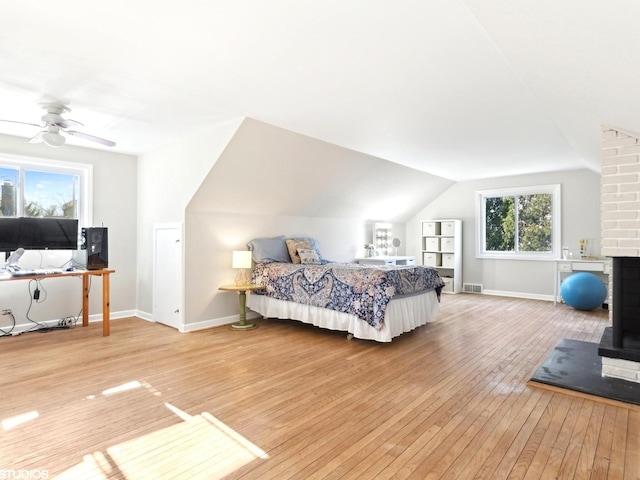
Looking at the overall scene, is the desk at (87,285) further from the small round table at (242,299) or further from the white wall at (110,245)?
the small round table at (242,299)

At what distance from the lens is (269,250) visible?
5402 millimetres

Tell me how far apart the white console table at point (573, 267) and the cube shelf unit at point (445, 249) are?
5.88 ft

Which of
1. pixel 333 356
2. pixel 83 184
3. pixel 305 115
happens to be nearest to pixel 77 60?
pixel 305 115

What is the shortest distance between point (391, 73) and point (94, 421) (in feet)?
10.6

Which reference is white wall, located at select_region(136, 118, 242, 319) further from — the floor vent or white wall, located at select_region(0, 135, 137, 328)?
the floor vent

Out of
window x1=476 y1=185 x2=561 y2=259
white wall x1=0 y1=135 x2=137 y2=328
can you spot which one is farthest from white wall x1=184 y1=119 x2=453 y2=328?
window x1=476 y1=185 x2=561 y2=259

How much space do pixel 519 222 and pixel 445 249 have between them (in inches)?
58.9

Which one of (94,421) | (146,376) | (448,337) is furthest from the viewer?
(448,337)

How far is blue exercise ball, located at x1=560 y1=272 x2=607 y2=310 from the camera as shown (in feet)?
18.6

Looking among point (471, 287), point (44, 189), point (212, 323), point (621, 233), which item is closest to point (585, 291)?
point (471, 287)

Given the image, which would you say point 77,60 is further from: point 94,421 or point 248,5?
point 94,421

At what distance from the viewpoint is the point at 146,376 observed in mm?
3146

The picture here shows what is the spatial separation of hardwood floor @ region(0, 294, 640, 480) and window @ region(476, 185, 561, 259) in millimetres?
3544

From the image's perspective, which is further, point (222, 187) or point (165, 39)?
point (222, 187)
